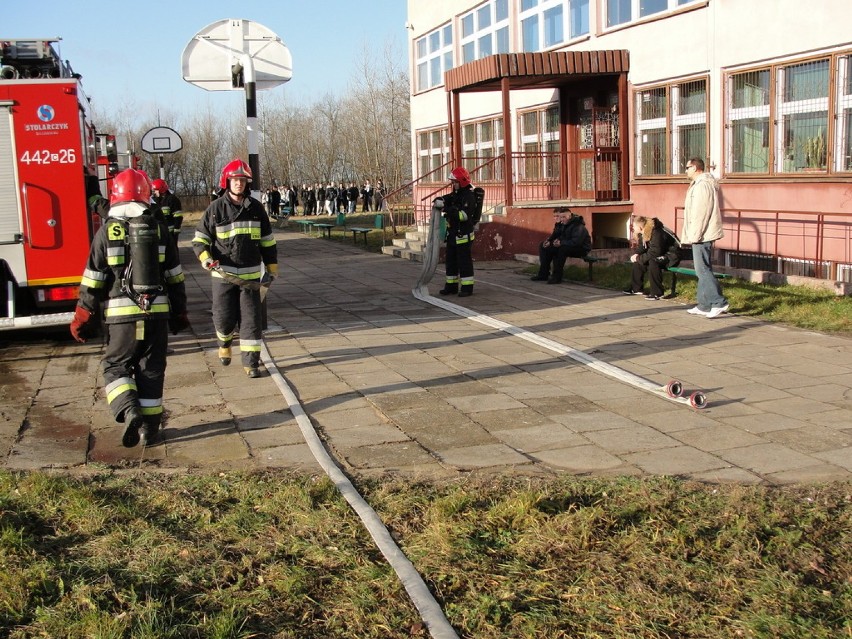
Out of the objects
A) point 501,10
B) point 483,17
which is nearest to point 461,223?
point 501,10

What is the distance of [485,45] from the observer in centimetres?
2417

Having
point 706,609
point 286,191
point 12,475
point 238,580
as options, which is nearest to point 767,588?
point 706,609

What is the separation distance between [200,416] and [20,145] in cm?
412

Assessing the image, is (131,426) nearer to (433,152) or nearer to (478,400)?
(478,400)

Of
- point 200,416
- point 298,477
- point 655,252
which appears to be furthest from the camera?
point 655,252

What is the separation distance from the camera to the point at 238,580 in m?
3.89

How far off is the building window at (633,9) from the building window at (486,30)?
4879mm

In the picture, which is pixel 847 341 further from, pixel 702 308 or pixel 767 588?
pixel 767 588

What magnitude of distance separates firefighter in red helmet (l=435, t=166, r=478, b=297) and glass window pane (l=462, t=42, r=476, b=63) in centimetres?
1303

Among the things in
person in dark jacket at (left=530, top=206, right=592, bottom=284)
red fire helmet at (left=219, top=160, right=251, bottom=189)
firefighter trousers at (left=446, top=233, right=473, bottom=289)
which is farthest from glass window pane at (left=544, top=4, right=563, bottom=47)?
red fire helmet at (left=219, top=160, right=251, bottom=189)

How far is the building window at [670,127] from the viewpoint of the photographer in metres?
15.6

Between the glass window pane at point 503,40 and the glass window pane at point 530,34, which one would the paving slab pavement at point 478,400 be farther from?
the glass window pane at point 503,40

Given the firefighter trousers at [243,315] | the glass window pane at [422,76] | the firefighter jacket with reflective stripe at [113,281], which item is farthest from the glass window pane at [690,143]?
the glass window pane at [422,76]

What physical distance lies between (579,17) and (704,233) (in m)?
10.0
